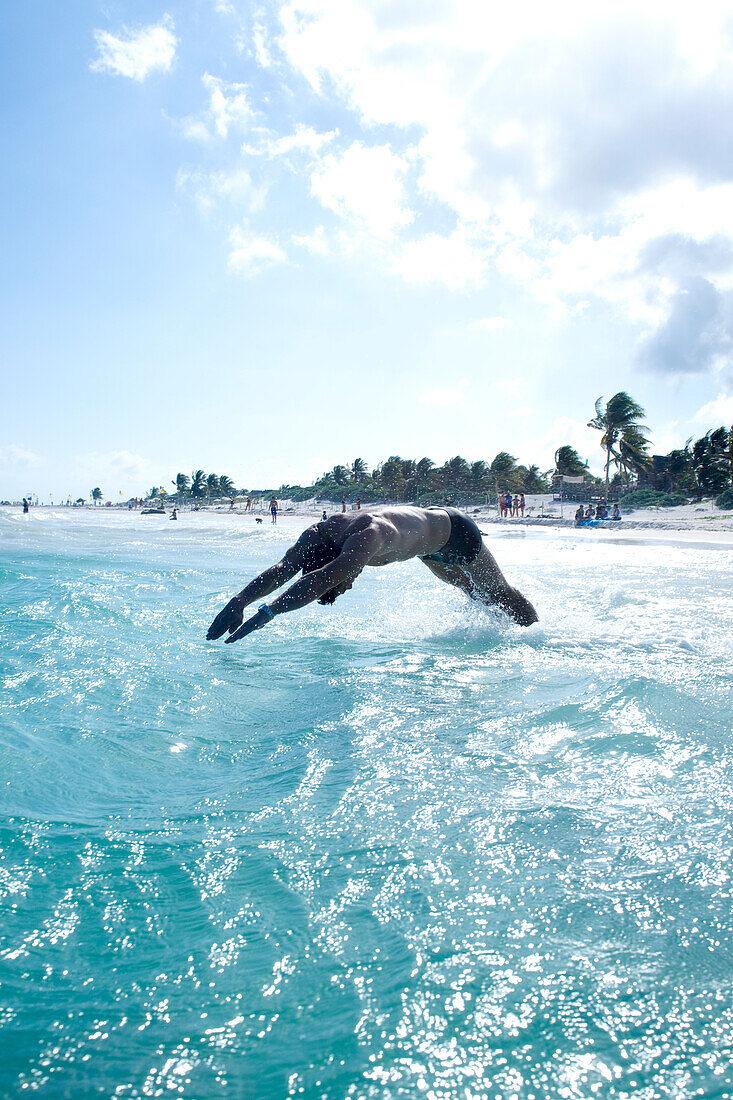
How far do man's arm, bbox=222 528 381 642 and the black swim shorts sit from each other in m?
1.51

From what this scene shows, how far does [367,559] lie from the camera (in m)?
4.96

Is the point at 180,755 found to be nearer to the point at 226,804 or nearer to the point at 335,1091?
the point at 226,804

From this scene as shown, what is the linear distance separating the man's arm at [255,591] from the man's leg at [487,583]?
1797mm

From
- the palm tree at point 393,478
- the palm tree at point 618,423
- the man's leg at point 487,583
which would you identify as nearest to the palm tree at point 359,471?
the palm tree at point 393,478

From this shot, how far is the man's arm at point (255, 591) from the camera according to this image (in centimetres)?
539

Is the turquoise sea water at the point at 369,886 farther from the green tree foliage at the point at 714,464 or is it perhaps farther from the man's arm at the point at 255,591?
the green tree foliage at the point at 714,464

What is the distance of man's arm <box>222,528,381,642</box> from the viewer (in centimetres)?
474

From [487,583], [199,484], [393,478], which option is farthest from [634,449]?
[199,484]

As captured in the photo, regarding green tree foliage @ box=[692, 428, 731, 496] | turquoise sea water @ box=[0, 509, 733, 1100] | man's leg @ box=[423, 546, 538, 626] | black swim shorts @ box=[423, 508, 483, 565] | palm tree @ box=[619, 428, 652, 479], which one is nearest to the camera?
turquoise sea water @ box=[0, 509, 733, 1100]

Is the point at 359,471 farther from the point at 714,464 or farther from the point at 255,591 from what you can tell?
the point at 255,591

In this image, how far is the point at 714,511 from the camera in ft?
119

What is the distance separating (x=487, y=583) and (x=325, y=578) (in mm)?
2570

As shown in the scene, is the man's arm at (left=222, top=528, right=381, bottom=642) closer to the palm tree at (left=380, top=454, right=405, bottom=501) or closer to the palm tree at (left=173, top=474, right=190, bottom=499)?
the palm tree at (left=380, top=454, right=405, bottom=501)

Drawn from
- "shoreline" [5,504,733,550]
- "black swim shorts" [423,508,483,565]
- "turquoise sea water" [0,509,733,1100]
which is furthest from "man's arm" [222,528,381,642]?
"shoreline" [5,504,733,550]
